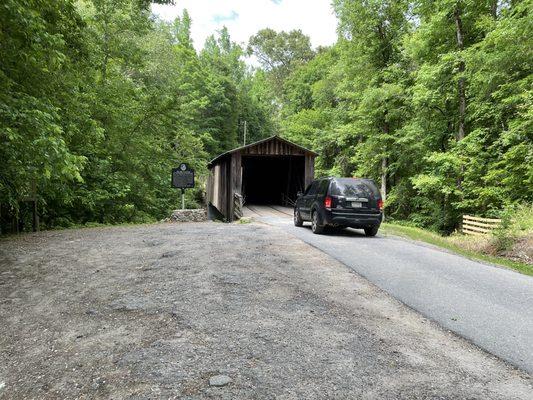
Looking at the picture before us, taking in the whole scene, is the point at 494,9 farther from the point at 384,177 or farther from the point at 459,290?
the point at 459,290

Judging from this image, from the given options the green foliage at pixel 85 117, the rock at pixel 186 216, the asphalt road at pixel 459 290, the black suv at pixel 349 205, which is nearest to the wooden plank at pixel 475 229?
the black suv at pixel 349 205

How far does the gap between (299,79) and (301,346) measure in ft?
139

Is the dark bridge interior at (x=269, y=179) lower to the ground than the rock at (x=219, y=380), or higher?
higher

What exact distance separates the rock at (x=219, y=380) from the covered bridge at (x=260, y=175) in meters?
15.7

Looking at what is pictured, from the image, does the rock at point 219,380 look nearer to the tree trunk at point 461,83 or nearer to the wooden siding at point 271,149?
the wooden siding at point 271,149

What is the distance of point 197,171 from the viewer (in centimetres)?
2247

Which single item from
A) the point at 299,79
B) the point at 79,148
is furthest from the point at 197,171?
the point at 299,79

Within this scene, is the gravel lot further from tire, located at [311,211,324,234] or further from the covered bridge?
the covered bridge

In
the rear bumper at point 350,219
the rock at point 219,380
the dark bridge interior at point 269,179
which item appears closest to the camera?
the rock at point 219,380

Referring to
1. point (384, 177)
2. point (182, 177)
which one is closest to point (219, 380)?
point (182, 177)

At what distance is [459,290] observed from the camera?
18.4 ft

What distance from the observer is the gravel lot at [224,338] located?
2.81 metres

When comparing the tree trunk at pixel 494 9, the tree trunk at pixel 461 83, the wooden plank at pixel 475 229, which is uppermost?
the tree trunk at pixel 494 9

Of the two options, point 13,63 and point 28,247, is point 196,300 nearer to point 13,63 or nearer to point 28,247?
point 28,247
